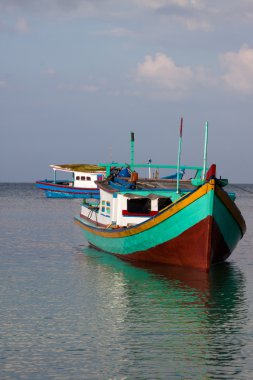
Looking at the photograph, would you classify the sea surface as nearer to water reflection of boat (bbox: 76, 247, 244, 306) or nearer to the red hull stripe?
water reflection of boat (bbox: 76, 247, 244, 306)

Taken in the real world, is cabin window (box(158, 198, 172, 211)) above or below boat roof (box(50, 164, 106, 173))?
above

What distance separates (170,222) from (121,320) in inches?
368

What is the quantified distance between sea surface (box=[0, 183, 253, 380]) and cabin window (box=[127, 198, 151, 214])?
2635mm

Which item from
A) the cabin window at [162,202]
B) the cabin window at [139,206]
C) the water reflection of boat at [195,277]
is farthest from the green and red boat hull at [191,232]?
the cabin window at [162,202]

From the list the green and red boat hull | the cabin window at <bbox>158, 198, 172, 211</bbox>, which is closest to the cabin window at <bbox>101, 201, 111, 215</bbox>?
the cabin window at <bbox>158, 198, 172, 211</bbox>

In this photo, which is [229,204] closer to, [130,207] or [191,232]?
[191,232]

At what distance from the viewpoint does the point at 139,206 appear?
3591 cm

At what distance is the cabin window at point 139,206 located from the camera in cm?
3584

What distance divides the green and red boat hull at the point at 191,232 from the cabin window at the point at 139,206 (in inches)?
81.3

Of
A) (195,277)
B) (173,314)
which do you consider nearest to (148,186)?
(195,277)

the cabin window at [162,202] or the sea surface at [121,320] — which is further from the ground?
the cabin window at [162,202]

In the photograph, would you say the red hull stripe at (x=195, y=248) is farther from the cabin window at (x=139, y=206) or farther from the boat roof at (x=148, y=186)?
the boat roof at (x=148, y=186)

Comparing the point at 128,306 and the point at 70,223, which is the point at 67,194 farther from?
the point at 128,306

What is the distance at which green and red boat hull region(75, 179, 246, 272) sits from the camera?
3002 cm
